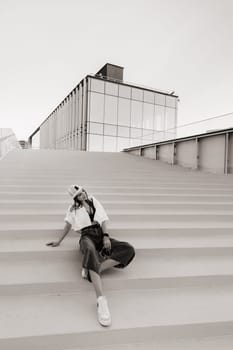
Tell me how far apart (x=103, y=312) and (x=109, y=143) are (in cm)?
2354

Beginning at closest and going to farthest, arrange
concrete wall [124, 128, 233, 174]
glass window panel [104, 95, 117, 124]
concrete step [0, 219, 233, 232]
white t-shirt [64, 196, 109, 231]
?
white t-shirt [64, 196, 109, 231]
concrete step [0, 219, 233, 232]
concrete wall [124, 128, 233, 174]
glass window panel [104, 95, 117, 124]

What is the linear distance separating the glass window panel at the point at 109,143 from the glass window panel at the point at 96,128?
0.91 m

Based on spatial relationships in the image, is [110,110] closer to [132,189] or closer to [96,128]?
[96,128]

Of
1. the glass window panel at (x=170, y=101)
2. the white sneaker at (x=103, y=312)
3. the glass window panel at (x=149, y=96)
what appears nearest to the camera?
the white sneaker at (x=103, y=312)

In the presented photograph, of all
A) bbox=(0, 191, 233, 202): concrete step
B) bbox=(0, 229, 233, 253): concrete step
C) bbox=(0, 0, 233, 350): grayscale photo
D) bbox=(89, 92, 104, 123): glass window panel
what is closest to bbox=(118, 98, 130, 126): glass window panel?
bbox=(89, 92, 104, 123): glass window panel

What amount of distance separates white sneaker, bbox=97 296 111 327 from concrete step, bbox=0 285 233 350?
0.16ft

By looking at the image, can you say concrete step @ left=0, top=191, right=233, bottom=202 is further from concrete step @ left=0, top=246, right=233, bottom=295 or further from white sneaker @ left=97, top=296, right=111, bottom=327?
white sneaker @ left=97, top=296, right=111, bottom=327

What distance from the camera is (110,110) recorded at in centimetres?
2520

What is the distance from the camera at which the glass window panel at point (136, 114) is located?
26469 millimetres

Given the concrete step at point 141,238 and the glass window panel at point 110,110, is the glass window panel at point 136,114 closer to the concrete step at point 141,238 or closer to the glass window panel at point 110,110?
the glass window panel at point 110,110

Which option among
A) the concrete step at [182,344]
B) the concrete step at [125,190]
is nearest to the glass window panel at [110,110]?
the concrete step at [125,190]

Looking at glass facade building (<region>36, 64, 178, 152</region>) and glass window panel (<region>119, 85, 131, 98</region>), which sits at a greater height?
glass window panel (<region>119, 85, 131, 98</region>)

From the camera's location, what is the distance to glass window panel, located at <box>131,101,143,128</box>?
26469 mm

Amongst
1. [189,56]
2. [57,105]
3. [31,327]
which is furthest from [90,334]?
[57,105]
